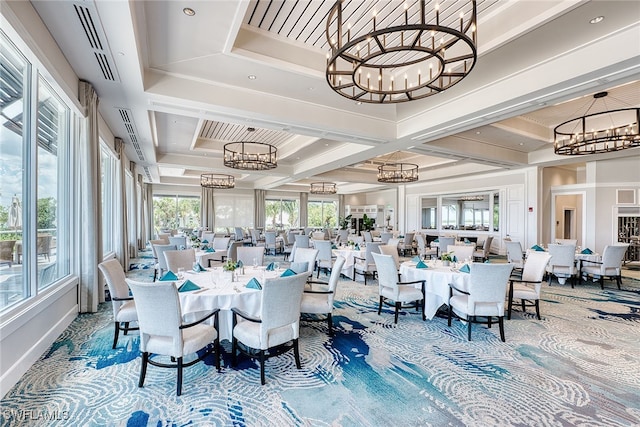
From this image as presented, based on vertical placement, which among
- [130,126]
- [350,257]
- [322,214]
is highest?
[130,126]

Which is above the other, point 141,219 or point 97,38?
point 97,38

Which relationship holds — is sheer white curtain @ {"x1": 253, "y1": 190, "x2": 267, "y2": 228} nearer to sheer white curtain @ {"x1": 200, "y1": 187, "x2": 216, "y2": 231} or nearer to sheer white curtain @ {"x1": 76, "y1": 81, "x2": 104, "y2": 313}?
sheer white curtain @ {"x1": 200, "y1": 187, "x2": 216, "y2": 231}

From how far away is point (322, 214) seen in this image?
2130 cm

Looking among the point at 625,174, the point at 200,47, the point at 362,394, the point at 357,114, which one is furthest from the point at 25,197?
the point at 625,174

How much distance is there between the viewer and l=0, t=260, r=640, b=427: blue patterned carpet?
2.36 metres

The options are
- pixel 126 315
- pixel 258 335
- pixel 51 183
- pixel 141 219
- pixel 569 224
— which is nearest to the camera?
pixel 258 335

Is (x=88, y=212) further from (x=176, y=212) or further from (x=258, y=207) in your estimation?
(x=258, y=207)

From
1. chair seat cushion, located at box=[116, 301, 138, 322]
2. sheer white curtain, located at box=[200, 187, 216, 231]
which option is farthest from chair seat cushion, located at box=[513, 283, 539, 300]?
sheer white curtain, located at box=[200, 187, 216, 231]

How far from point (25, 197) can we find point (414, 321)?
190 inches

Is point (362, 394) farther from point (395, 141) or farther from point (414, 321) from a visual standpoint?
point (395, 141)

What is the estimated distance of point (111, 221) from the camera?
24.6 feet

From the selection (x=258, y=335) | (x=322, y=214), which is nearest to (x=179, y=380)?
(x=258, y=335)

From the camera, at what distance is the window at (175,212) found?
648 inches

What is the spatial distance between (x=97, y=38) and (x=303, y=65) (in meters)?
2.55
